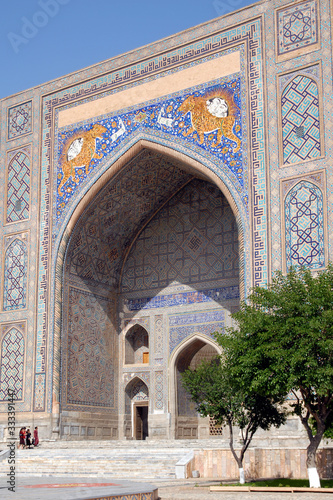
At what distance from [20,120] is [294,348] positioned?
904 centimetres

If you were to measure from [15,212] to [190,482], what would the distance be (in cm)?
724

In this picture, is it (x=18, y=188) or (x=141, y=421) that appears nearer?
(x=18, y=188)

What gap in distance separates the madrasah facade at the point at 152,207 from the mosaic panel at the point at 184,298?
0.03 meters

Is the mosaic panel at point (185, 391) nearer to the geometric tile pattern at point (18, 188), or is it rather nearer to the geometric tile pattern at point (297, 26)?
the geometric tile pattern at point (18, 188)

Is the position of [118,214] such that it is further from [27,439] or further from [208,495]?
[208,495]

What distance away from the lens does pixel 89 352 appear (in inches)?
545

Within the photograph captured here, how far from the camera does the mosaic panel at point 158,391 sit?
1382 cm

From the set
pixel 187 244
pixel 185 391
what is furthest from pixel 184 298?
pixel 185 391

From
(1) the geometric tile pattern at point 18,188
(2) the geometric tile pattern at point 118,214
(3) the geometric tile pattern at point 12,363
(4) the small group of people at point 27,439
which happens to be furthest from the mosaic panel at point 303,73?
(4) the small group of people at point 27,439

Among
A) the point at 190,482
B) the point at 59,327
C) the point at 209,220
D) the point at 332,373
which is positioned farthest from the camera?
the point at 209,220

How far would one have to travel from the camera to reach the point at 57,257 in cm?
1347

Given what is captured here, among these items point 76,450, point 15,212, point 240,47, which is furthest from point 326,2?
point 76,450

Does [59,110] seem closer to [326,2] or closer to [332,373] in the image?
[326,2]

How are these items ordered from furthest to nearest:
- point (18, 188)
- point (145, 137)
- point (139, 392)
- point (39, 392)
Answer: point (139, 392)
point (18, 188)
point (39, 392)
point (145, 137)
